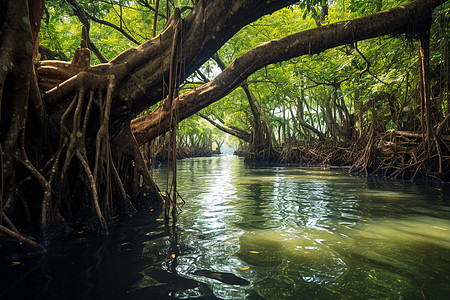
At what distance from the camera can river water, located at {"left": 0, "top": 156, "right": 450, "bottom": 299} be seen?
5.25ft

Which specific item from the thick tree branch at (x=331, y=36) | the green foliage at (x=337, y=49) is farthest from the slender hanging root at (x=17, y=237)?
the green foliage at (x=337, y=49)

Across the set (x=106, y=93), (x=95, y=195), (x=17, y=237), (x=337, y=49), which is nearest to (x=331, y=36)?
(x=106, y=93)

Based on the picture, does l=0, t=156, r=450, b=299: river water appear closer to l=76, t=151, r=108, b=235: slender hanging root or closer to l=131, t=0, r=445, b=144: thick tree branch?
l=76, t=151, r=108, b=235: slender hanging root

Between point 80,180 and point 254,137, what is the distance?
14.9 meters

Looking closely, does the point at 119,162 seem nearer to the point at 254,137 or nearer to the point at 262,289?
the point at 262,289

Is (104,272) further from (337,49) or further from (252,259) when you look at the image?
(337,49)

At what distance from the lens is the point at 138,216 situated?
3.65 m

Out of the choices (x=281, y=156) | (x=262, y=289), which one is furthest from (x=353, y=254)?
(x=281, y=156)

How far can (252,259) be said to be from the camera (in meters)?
2.08

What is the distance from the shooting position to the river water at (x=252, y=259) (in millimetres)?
1602

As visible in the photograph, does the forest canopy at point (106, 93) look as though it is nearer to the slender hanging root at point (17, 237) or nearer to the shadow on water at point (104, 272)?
the slender hanging root at point (17, 237)

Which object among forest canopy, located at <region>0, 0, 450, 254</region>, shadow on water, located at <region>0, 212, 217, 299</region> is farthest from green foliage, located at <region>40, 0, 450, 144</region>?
shadow on water, located at <region>0, 212, 217, 299</region>

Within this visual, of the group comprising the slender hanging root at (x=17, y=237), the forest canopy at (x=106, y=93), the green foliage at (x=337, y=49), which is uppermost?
the green foliage at (x=337, y=49)

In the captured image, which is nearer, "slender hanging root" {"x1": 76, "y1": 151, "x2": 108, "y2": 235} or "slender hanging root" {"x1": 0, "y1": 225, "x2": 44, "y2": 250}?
"slender hanging root" {"x1": 0, "y1": 225, "x2": 44, "y2": 250}
